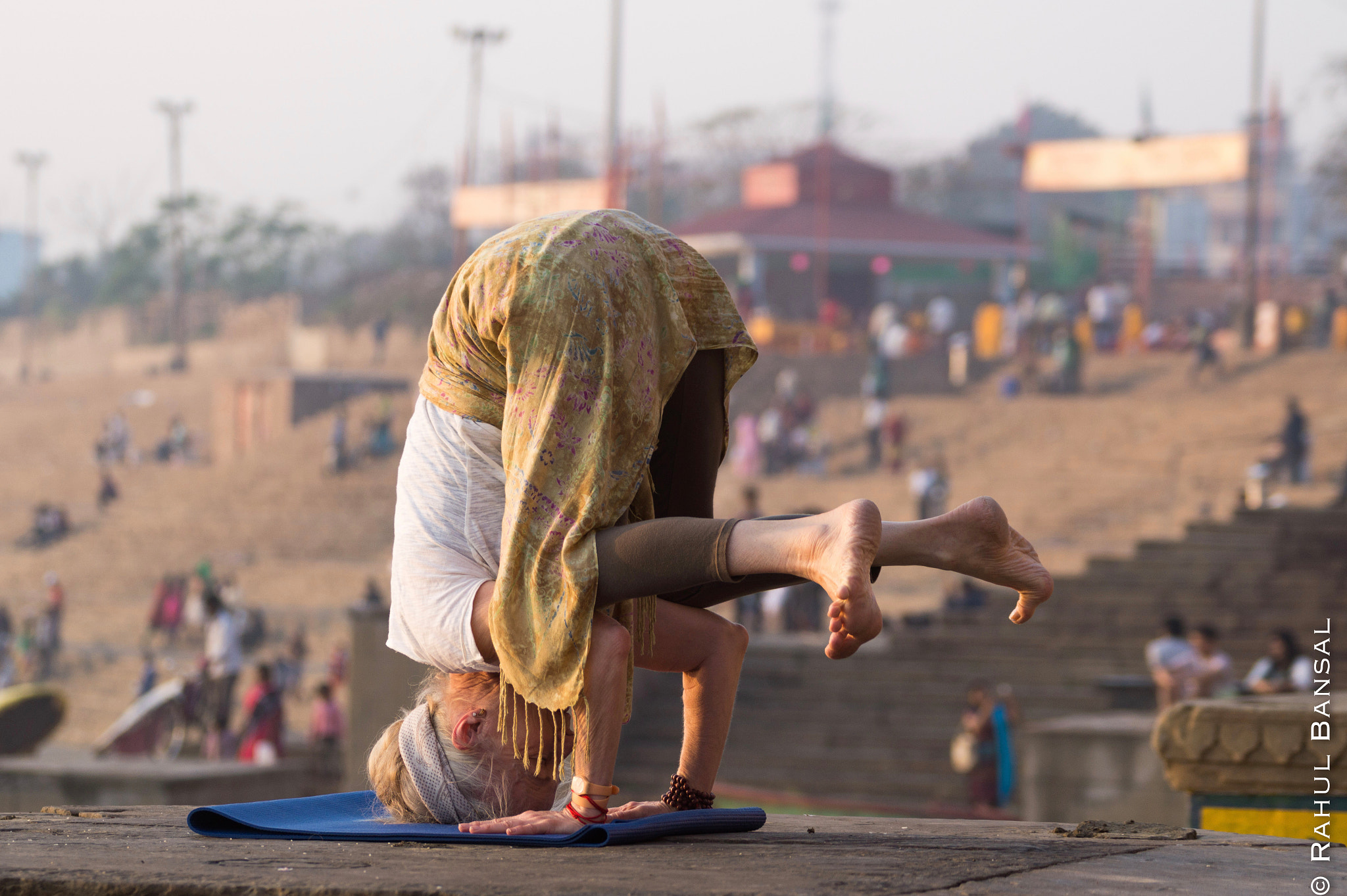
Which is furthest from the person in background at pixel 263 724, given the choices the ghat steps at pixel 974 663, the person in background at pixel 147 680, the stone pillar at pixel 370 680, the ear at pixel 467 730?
the ear at pixel 467 730

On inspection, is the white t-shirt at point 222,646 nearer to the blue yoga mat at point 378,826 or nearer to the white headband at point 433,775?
the blue yoga mat at point 378,826

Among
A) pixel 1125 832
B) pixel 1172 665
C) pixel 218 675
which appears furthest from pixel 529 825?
pixel 218 675

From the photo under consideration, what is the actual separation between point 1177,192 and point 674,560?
94281 mm

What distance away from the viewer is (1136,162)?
32.6 m

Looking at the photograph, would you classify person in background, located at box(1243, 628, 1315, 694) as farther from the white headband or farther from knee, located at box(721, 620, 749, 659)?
the white headband

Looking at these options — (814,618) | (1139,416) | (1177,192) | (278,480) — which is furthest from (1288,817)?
(1177,192)

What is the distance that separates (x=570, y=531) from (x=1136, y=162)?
32.1m

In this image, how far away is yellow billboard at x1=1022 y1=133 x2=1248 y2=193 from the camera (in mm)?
31438

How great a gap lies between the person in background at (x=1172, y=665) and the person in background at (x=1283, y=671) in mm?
548

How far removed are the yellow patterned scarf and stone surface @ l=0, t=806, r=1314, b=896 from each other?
1.32 ft

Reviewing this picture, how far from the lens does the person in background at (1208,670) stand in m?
11.0

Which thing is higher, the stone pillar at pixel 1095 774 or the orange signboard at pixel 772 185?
the orange signboard at pixel 772 185

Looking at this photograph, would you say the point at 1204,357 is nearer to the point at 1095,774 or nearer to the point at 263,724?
the point at 1095,774

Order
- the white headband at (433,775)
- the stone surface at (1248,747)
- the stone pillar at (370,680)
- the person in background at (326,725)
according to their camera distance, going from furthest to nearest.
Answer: the person in background at (326,725), the stone pillar at (370,680), the stone surface at (1248,747), the white headband at (433,775)
